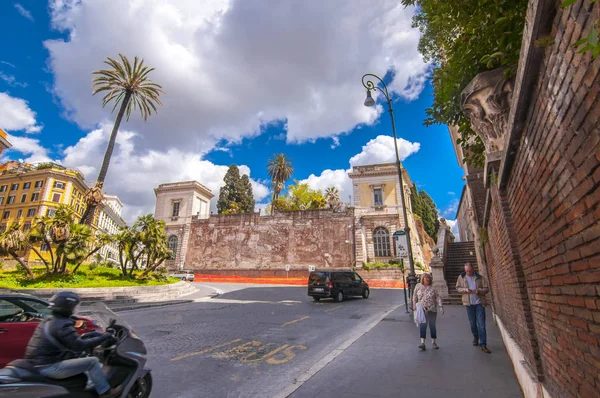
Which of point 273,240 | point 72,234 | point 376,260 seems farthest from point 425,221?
point 72,234

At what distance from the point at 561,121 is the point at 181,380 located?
5.88 m

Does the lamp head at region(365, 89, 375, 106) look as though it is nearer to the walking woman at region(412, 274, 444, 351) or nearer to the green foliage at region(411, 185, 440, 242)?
the walking woman at region(412, 274, 444, 351)

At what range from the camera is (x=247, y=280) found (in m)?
34.5

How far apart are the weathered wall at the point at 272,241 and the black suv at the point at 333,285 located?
17643 millimetres

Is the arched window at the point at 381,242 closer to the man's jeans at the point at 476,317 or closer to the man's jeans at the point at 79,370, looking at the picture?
the man's jeans at the point at 476,317

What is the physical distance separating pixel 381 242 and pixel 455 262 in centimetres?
1756

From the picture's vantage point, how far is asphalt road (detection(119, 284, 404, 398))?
15.6ft

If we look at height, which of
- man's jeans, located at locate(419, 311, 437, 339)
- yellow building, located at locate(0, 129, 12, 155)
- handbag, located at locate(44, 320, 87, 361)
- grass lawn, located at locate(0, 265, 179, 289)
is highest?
yellow building, located at locate(0, 129, 12, 155)

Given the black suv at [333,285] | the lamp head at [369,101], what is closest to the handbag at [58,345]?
the lamp head at [369,101]

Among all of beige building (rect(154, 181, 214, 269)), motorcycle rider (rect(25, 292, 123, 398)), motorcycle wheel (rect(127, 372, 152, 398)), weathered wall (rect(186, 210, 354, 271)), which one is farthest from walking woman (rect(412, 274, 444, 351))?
beige building (rect(154, 181, 214, 269))

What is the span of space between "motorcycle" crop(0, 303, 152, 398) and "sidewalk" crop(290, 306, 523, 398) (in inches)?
83.5

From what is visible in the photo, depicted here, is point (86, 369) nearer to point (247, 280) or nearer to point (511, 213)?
point (511, 213)

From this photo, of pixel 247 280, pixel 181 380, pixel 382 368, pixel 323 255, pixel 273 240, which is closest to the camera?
pixel 181 380

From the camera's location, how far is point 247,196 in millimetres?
57125
